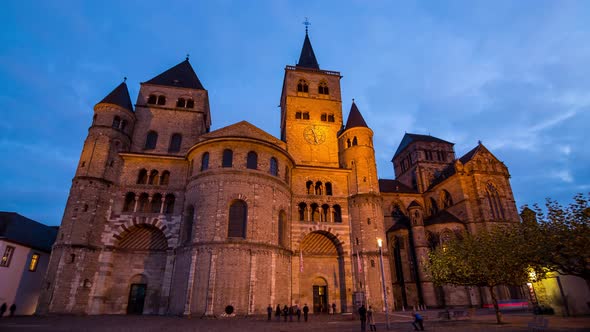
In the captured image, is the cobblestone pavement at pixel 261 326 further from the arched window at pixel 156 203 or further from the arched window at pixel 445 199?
the arched window at pixel 445 199

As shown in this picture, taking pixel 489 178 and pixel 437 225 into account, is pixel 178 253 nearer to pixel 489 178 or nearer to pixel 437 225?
pixel 437 225

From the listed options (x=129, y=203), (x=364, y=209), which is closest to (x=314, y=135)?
(x=364, y=209)

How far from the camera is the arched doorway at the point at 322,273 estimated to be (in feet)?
102

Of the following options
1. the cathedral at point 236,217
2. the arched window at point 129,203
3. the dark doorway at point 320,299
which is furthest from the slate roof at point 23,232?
the dark doorway at point 320,299

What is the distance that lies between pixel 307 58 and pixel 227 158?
28674 millimetres

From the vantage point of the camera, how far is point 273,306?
25938 mm

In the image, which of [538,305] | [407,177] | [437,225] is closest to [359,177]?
[437,225]

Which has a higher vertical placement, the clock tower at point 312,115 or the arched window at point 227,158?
the clock tower at point 312,115

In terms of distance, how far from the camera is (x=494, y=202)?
129ft

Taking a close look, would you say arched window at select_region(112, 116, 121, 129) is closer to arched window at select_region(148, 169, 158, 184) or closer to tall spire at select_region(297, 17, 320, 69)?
arched window at select_region(148, 169, 158, 184)

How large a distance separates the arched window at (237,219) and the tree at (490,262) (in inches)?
614

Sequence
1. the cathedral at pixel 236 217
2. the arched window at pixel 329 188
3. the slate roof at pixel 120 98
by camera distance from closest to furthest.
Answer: the cathedral at pixel 236 217, the slate roof at pixel 120 98, the arched window at pixel 329 188

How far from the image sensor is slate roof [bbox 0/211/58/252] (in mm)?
29625

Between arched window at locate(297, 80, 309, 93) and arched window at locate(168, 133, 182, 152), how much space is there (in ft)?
57.8
